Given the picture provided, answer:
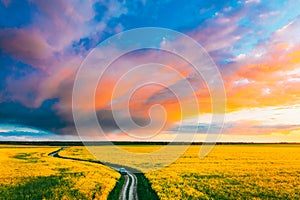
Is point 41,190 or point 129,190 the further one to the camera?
point 129,190

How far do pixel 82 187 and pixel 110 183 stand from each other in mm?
3369

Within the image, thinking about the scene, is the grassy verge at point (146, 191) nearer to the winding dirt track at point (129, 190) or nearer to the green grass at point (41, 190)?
the winding dirt track at point (129, 190)

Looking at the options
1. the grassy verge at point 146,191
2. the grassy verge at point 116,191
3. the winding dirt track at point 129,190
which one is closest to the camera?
the winding dirt track at point 129,190

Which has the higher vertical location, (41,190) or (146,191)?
(41,190)

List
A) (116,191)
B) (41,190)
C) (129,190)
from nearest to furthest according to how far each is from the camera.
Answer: (41,190)
(116,191)
(129,190)

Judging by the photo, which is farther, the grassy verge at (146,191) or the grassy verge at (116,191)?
the grassy verge at (116,191)

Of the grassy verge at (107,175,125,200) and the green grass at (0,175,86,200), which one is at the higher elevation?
the green grass at (0,175,86,200)

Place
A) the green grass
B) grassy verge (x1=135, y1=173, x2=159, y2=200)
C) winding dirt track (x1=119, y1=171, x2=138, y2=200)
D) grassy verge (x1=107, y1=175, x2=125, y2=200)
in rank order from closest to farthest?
winding dirt track (x1=119, y1=171, x2=138, y2=200) → the green grass → grassy verge (x1=135, y1=173, x2=159, y2=200) → grassy verge (x1=107, y1=175, x2=125, y2=200)

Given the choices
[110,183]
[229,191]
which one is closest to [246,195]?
[229,191]

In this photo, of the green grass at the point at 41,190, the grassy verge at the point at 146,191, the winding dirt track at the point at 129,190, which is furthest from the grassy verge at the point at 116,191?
the green grass at the point at 41,190

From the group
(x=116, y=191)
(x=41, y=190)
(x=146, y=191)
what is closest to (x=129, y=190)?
(x=116, y=191)

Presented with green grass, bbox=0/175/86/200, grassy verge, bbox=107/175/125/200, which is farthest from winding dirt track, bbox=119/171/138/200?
green grass, bbox=0/175/86/200

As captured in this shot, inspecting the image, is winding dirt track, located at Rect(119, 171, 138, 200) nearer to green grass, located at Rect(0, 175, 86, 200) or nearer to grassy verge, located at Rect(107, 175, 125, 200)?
grassy verge, located at Rect(107, 175, 125, 200)

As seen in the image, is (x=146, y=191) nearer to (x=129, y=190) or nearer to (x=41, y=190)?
(x=129, y=190)
